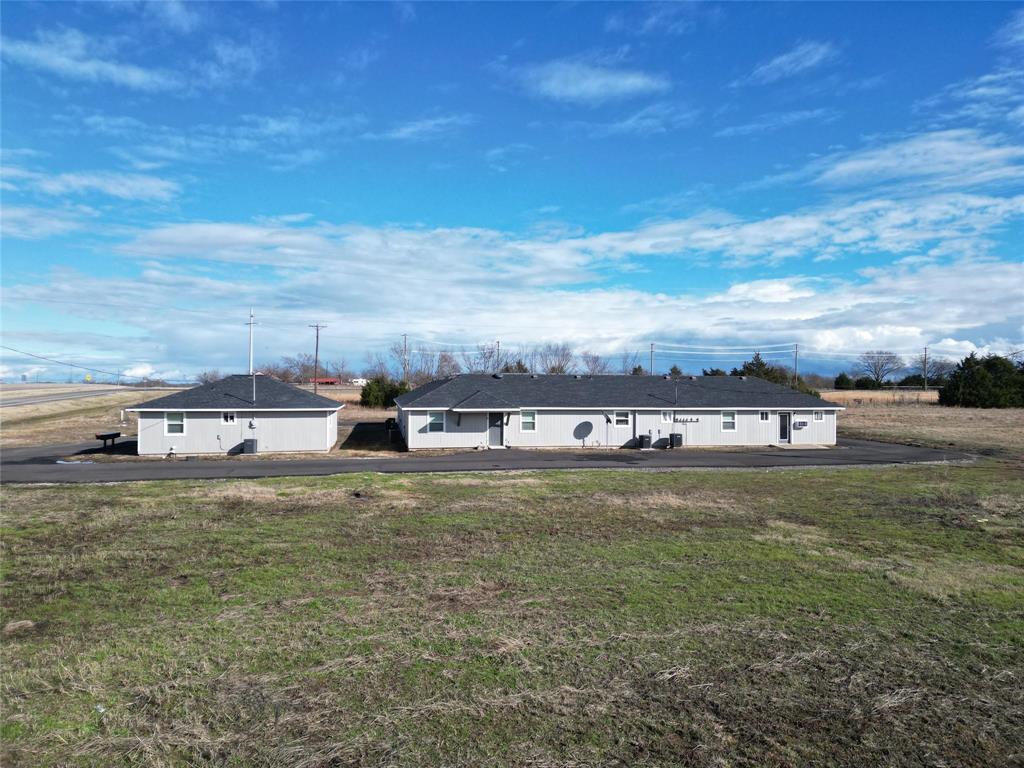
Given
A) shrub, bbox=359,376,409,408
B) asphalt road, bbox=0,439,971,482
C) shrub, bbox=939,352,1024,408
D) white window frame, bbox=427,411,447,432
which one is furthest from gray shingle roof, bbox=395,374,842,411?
shrub, bbox=939,352,1024,408

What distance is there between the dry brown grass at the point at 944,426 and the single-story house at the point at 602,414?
25.2 feet

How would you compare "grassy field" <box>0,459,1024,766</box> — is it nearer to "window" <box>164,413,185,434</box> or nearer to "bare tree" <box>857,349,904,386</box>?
"window" <box>164,413,185,434</box>

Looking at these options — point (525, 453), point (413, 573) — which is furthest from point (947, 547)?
point (525, 453)

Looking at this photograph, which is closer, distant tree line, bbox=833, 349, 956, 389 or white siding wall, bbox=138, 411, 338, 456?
white siding wall, bbox=138, 411, 338, 456

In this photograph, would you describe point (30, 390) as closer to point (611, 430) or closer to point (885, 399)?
point (611, 430)

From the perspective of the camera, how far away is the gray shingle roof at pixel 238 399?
33594mm

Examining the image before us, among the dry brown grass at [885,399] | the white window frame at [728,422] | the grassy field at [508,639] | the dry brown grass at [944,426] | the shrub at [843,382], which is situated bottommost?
the grassy field at [508,639]

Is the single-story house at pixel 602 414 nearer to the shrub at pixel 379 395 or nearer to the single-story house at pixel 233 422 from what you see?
the single-story house at pixel 233 422

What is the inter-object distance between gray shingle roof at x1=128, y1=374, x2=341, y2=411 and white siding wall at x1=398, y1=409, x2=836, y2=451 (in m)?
6.07

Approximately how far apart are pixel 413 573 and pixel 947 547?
12158 mm

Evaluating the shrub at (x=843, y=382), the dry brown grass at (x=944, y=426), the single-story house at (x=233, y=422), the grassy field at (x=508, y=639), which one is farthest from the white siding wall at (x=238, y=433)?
the shrub at (x=843, y=382)

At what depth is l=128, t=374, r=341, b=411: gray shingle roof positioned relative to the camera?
110 feet

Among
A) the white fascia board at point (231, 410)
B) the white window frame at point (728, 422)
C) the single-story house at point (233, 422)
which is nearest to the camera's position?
the white fascia board at point (231, 410)

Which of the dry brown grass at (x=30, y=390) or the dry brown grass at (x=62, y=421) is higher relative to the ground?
the dry brown grass at (x=30, y=390)
